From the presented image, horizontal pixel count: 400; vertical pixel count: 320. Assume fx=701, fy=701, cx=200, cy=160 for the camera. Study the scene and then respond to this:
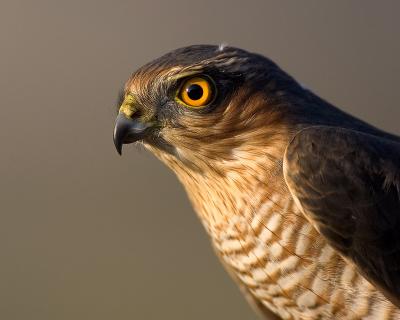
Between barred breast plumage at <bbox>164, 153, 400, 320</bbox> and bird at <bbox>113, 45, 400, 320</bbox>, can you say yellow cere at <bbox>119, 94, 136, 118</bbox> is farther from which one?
barred breast plumage at <bbox>164, 153, 400, 320</bbox>

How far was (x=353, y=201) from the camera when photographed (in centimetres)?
203

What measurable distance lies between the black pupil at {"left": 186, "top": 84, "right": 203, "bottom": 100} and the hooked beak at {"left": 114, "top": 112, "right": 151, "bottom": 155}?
0.58ft

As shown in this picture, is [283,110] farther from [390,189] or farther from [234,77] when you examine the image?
[390,189]

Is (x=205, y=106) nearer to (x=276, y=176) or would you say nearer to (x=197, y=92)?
(x=197, y=92)

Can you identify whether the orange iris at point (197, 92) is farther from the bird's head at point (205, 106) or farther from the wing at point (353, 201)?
the wing at point (353, 201)

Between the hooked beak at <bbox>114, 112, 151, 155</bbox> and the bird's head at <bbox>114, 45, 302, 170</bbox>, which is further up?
the bird's head at <bbox>114, 45, 302, 170</bbox>

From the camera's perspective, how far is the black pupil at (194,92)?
2.26 meters

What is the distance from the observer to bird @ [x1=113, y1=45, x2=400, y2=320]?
2.03 metres

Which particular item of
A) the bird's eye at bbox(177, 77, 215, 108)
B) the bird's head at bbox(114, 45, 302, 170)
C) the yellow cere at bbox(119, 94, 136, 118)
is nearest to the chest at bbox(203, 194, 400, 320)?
the bird's head at bbox(114, 45, 302, 170)

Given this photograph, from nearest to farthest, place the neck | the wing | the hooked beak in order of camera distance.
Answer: the wing
the neck
the hooked beak

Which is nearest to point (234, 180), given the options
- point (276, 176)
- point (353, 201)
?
point (276, 176)

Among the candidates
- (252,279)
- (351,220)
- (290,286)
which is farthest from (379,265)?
(252,279)

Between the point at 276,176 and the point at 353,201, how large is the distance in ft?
0.84

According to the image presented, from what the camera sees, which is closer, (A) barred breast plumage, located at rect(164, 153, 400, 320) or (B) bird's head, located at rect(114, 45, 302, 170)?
(A) barred breast plumage, located at rect(164, 153, 400, 320)
